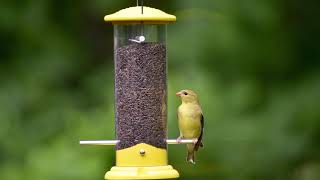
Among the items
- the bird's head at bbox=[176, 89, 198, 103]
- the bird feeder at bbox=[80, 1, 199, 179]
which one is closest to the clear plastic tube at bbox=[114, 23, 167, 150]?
the bird feeder at bbox=[80, 1, 199, 179]

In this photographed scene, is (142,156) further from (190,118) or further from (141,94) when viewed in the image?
(190,118)

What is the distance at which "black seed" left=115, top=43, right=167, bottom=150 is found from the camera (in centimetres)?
827

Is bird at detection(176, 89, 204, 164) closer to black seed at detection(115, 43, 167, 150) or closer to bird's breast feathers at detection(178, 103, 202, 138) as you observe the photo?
bird's breast feathers at detection(178, 103, 202, 138)

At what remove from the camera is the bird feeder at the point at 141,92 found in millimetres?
8195

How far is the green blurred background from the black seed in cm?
83

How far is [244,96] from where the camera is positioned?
984 centimetres

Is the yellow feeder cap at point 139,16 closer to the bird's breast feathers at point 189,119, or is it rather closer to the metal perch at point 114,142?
the metal perch at point 114,142

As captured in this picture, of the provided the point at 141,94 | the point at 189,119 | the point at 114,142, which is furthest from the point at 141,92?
the point at 189,119

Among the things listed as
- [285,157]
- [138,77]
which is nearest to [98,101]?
[285,157]

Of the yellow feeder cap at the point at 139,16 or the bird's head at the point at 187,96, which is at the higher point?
the yellow feeder cap at the point at 139,16

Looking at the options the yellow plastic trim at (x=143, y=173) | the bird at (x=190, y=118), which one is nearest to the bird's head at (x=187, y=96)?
the bird at (x=190, y=118)

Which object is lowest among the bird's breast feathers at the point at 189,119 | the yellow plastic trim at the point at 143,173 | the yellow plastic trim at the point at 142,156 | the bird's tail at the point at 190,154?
the bird's tail at the point at 190,154

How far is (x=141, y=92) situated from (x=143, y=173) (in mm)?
550

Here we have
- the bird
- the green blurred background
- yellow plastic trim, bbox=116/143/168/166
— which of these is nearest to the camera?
yellow plastic trim, bbox=116/143/168/166
